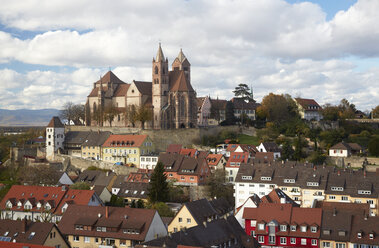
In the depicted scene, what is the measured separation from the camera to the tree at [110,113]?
4040 inches

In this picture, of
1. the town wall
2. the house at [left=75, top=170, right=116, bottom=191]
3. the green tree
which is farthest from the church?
the green tree

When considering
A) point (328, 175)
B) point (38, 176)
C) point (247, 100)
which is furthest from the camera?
point (247, 100)

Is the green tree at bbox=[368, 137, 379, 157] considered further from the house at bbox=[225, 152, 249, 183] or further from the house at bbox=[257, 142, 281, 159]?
the house at bbox=[225, 152, 249, 183]

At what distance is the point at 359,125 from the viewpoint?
333 feet

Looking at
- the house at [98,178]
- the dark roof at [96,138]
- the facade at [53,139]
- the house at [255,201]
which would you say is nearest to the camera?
the house at [255,201]

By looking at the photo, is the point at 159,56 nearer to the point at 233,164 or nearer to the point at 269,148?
the point at 269,148

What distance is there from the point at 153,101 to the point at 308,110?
33.0m

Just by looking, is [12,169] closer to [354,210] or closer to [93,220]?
[93,220]

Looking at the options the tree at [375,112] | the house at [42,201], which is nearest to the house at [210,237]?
the house at [42,201]

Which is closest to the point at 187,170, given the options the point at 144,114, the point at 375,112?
the point at 144,114

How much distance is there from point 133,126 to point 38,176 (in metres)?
30.6

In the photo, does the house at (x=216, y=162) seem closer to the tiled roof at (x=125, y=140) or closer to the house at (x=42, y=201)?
the tiled roof at (x=125, y=140)

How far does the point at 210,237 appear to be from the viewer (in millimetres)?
40438

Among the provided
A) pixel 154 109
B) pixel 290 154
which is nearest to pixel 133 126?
pixel 154 109
